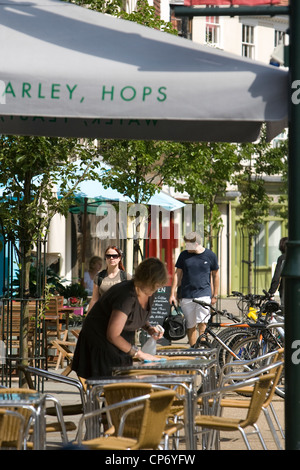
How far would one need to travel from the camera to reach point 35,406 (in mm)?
5227

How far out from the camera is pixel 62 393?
455 inches

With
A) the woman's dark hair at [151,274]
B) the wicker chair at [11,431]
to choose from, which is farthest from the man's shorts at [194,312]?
the wicker chair at [11,431]

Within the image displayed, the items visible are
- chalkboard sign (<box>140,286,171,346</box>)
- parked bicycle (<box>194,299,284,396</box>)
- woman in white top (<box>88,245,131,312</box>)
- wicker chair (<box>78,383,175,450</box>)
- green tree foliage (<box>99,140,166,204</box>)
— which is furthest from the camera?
green tree foliage (<box>99,140,166,204</box>)

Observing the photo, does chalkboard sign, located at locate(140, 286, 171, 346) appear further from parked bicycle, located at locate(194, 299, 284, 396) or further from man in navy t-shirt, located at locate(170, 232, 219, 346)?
parked bicycle, located at locate(194, 299, 284, 396)

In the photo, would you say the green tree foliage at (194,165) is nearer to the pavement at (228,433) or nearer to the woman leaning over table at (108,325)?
the pavement at (228,433)

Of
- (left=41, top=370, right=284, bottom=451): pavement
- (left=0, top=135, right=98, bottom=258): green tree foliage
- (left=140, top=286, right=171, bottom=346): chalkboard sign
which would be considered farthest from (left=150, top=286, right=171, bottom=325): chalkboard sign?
(left=0, top=135, right=98, bottom=258): green tree foliage

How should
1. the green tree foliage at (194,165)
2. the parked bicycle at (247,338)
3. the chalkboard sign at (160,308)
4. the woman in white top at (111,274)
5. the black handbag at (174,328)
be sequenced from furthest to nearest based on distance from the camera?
the green tree foliage at (194,165) < the chalkboard sign at (160,308) < the black handbag at (174,328) < the parked bicycle at (247,338) < the woman in white top at (111,274)

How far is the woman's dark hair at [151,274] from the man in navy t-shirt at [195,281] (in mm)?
6127

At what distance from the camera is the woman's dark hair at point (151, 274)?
685 cm

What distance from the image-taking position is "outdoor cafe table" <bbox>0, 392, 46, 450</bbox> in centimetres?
496

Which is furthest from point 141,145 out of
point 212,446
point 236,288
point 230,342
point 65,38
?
point 236,288

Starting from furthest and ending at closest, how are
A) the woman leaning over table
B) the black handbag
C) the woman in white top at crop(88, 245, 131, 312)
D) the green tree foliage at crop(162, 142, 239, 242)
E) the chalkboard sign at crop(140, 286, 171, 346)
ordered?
1. the green tree foliage at crop(162, 142, 239, 242)
2. the chalkboard sign at crop(140, 286, 171, 346)
3. the black handbag
4. the woman in white top at crop(88, 245, 131, 312)
5. the woman leaning over table

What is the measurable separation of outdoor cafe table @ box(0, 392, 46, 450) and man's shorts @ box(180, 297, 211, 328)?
7.73 meters

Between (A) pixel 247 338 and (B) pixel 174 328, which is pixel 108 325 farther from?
(B) pixel 174 328
